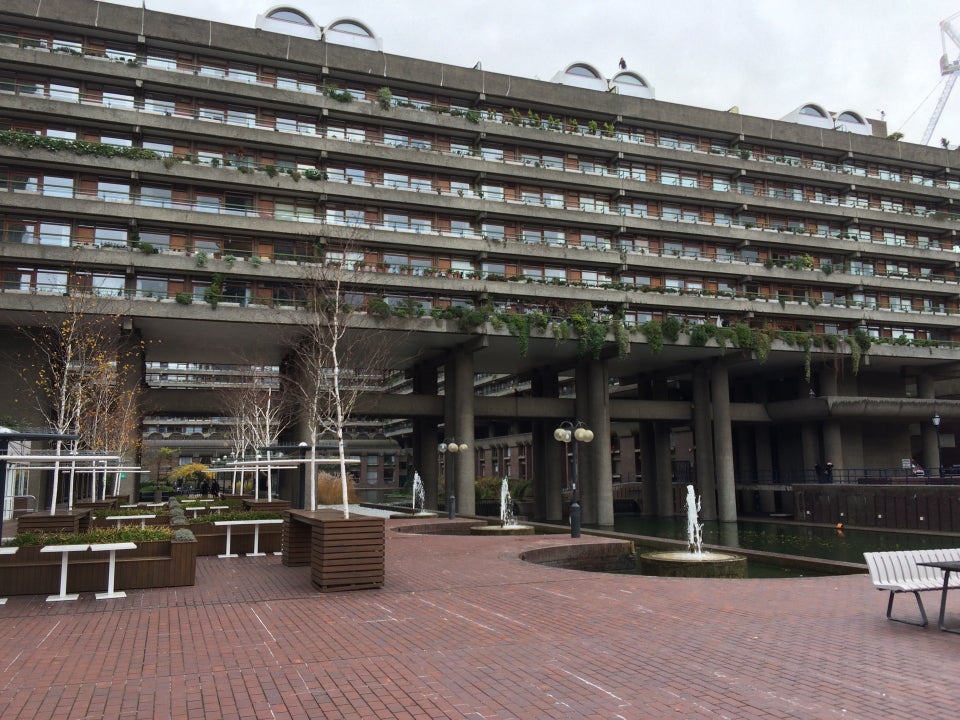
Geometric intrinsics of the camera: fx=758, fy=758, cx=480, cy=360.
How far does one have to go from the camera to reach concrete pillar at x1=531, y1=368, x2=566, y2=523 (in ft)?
166

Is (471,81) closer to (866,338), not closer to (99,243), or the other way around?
(99,243)

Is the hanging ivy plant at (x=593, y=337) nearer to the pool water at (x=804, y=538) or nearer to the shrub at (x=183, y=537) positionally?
the pool water at (x=804, y=538)

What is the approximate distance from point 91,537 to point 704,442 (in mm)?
42210

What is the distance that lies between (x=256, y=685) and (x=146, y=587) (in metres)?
7.05

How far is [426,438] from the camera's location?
51.2 meters

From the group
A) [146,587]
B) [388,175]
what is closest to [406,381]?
[388,175]

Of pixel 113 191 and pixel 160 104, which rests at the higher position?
pixel 160 104

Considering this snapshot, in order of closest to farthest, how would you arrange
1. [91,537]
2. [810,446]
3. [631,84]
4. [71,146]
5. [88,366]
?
[91,537] < [88,366] < [71,146] < [631,84] < [810,446]

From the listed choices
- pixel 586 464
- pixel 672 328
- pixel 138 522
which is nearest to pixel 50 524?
pixel 138 522

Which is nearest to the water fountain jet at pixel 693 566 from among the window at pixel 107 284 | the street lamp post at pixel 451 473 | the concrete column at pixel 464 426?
the street lamp post at pixel 451 473

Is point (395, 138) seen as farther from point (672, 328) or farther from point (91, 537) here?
point (91, 537)

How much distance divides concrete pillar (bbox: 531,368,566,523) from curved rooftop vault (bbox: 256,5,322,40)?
2569 centimetres

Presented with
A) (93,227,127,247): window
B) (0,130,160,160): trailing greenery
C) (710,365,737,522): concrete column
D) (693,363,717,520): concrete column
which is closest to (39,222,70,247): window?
(93,227,127,247): window

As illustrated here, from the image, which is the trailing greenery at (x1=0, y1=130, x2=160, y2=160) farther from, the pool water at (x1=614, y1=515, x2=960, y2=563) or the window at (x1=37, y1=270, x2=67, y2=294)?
the pool water at (x1=614, y1=515, x2=960, y2=563)
